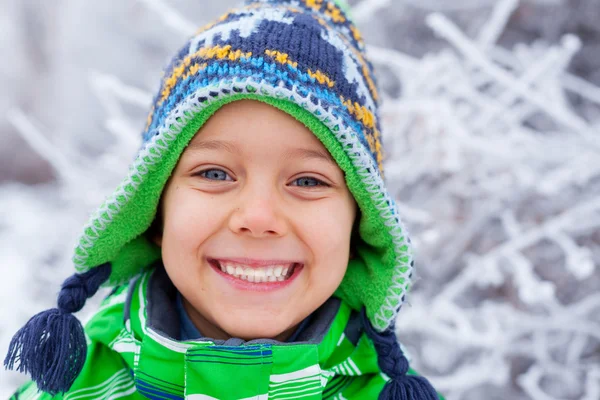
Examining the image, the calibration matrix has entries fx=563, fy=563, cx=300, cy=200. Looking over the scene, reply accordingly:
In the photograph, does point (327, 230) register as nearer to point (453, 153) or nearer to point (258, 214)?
point (258, 214)

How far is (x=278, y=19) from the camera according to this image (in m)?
1.18

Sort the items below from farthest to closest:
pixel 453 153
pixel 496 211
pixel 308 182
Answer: pixel 496 211 < pixel 453 153 < pixel 308 182

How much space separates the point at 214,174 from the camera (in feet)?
3.79

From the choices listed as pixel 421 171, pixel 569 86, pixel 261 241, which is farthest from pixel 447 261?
pixel 261 241

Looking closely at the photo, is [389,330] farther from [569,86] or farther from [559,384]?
[569,86]

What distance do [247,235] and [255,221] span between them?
0.18ft

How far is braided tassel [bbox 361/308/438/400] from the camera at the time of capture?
1.14 meters

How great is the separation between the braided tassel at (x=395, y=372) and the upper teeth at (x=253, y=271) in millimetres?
265

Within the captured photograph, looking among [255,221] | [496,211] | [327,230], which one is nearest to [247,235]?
[255,221]

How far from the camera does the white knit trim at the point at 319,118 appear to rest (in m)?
1.04

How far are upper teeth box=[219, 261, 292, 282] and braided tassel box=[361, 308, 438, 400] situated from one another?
27cm

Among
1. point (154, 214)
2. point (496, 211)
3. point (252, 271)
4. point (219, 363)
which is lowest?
point (219, 363)

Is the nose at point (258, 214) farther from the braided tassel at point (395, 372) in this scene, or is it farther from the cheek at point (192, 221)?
the braided tassel at point (395, 372)

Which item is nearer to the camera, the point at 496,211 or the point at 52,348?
the point at 52,348
